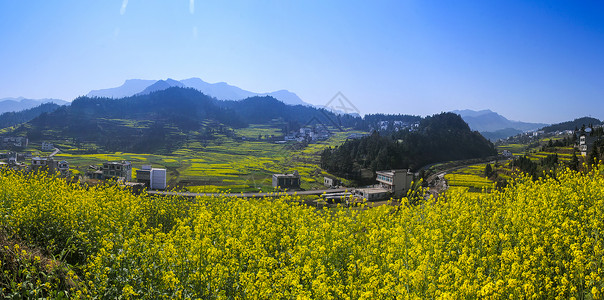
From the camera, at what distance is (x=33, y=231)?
802 cm

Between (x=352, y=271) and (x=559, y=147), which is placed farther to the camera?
(x=559, y=147)

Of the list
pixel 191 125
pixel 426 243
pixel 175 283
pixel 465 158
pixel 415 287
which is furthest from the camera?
pixel 191 125

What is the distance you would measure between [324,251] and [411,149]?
62868mm

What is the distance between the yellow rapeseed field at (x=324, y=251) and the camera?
4.75 metres

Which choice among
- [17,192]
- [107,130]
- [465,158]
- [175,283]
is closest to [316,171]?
[465,158]

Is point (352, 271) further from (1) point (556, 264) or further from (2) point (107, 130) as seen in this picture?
(2) point (107, 130)

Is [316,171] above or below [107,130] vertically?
below

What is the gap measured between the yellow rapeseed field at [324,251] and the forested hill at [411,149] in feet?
153

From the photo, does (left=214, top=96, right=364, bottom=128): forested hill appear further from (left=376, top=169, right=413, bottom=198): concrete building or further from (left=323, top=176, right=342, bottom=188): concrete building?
(left=376, top=169, right=413, bottom=198): concrete building

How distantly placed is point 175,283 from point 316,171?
5199 cm

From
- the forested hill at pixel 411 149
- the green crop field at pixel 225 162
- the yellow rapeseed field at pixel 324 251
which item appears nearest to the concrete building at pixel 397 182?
the green crop field at pixel 225 162

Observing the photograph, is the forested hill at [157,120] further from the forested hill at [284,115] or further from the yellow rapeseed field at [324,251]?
the yellow rapeseed field at [324,251]

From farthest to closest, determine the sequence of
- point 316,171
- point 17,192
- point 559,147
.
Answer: point 316,171 → point 559,147 → point 17,192

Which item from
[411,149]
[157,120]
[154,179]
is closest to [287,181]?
[154,179]
